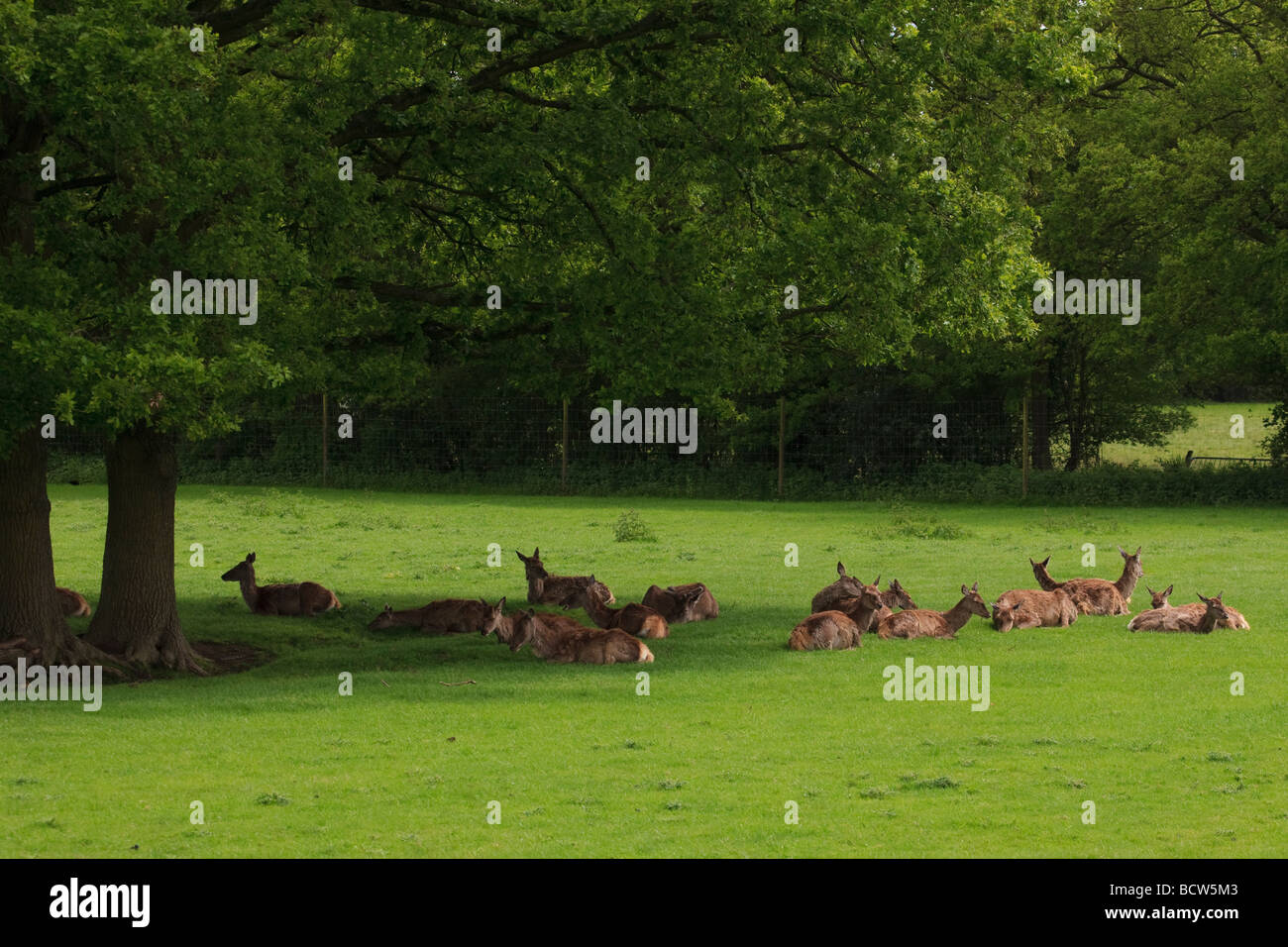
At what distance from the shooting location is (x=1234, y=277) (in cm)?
3472

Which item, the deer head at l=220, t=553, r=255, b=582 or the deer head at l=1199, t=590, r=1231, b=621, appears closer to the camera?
the deer head at l=1199, t=590, r=1231, b=621

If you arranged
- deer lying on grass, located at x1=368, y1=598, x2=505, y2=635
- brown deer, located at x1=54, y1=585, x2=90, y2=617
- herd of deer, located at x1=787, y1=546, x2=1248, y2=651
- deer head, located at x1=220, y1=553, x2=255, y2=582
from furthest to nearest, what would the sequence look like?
1. deer head, located at x1=220, y1=553, x2=255, y2=582
2. brown deer, located at x1=54, y1=585, x2=90, y2=617
3. deer lying on grass, located at x1=368, y1=598, x2=505, y2=635
4. herd of deer, located at x1=787, y1=546, x2=1248, y2=651

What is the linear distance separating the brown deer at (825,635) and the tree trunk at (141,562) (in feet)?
20.1

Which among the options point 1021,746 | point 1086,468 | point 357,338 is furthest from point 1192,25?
point 1021,746

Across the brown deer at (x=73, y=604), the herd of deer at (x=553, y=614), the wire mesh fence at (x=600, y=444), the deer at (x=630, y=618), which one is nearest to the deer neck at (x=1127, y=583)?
the herd of deer at (x=553, y=614)

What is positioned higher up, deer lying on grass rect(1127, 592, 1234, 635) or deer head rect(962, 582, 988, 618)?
deer head rect(962, 582, 988, 618)

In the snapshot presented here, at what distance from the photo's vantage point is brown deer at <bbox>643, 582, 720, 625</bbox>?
1895 centimetres

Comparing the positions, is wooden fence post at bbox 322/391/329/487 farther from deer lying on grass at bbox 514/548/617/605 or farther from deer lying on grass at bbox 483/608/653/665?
deer lying on grass at bbox 483/608/653/665

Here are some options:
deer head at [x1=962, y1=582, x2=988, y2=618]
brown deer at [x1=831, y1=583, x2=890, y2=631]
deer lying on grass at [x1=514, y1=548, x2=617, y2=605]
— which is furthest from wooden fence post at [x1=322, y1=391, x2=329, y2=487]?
deer head at [x1=962, y1=582, x2=988, y2=618]

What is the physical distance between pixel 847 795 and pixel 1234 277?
27840 millimetres

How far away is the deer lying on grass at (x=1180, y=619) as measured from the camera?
1753 centimetres

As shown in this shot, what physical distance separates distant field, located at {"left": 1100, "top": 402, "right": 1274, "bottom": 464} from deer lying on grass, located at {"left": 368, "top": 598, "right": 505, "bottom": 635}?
28.6 meters

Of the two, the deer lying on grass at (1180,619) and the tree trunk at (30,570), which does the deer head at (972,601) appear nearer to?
the deer lying on grass at (1180,619)

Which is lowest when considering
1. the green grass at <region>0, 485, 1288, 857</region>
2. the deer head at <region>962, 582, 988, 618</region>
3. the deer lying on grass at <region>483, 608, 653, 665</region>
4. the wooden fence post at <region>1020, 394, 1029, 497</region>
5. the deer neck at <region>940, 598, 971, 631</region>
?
the green grass at <region>0, 485, 1288, 857</region>
